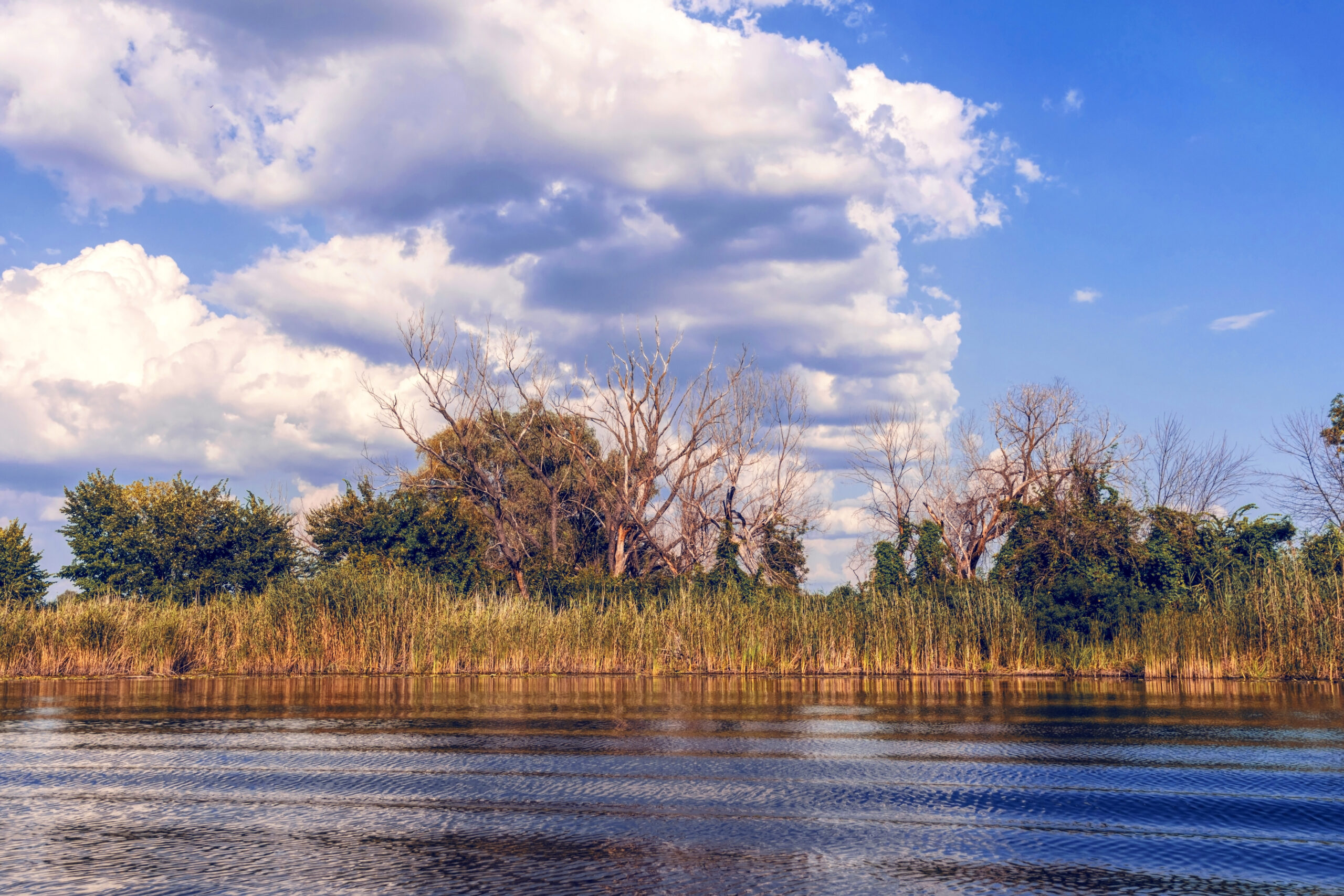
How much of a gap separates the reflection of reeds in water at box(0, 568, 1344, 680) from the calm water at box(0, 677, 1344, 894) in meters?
8.28

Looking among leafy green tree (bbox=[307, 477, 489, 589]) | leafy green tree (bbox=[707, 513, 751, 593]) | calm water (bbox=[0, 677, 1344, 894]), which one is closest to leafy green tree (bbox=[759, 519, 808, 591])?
leafy green tree (bbox=[707, 513, 751, 593])

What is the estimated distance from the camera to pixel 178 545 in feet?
112

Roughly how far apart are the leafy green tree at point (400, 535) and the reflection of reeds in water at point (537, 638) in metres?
10.1

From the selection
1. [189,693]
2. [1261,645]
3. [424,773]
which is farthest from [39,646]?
[1261,645]

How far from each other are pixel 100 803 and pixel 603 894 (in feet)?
16.0

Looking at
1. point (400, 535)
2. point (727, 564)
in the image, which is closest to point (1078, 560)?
point (727, 564)

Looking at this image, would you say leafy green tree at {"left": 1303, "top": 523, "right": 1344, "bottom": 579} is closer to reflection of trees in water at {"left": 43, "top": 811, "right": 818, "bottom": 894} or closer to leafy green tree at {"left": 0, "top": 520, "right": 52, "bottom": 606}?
reflection of trees in water at {"left": 43, "top": 811, "right": 818, "bottom": 894}

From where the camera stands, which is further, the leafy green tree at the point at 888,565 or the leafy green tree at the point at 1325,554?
the leafy green tree at the point at 888,565

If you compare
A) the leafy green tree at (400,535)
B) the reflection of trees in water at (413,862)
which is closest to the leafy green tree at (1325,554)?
the reflection of trees in water at (413,862)

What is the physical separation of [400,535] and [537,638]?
48.1ft

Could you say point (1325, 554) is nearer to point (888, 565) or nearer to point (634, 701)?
point (888, 565)

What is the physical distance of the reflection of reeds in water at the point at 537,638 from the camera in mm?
22562

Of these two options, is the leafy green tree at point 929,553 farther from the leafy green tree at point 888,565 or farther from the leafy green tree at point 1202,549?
the leafy green tree at point 1202,549

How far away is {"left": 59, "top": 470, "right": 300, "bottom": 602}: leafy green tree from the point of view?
33938 mm
